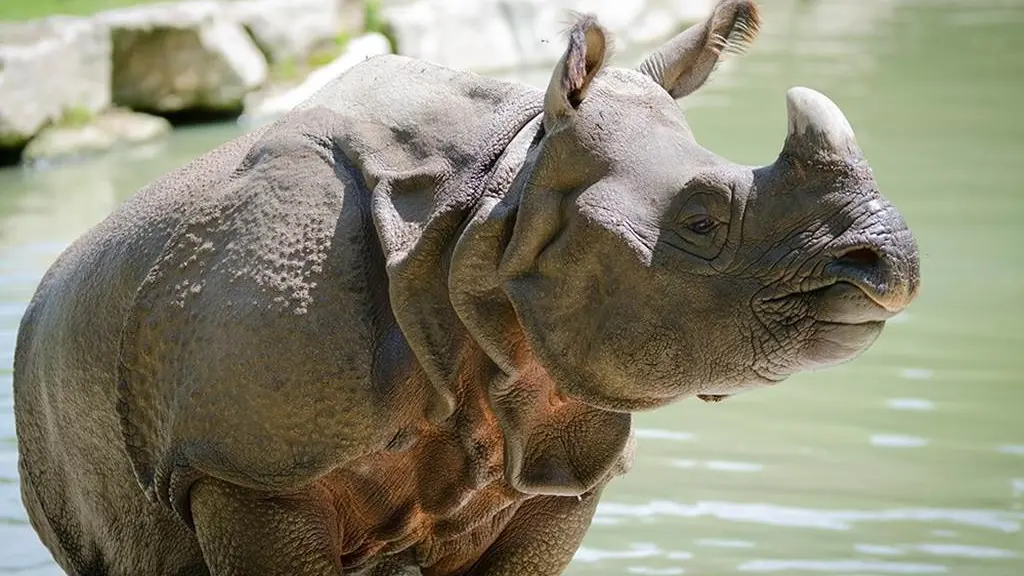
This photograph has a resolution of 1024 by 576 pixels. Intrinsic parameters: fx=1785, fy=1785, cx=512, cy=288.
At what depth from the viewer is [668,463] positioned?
628 centimetres

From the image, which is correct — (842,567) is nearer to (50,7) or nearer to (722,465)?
(722,465)

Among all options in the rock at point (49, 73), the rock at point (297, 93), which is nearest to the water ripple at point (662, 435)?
the rock at point (49, 73)

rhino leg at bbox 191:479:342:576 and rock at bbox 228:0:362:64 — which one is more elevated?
rhino leg at bbox 191:479:342:576

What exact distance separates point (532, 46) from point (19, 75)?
5.62 m

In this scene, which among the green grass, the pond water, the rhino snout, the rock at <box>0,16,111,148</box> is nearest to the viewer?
the rhino snout

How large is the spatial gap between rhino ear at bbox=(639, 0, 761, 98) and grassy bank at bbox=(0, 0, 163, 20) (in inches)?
398

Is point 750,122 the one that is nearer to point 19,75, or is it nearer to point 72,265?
point 19,75

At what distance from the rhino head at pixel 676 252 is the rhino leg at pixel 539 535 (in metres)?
0.63

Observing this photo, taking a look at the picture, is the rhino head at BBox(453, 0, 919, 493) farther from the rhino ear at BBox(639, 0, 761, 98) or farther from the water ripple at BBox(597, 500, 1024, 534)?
the water ripple at BBox(597, 500, 1024, 534)

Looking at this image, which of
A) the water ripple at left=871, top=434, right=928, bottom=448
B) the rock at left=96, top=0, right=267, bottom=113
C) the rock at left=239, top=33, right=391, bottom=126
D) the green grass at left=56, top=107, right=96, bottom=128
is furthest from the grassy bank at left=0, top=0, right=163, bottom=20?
the water ripple at left=871, top=434, right=928, bottom=448

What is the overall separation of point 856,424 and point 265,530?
12.4ft

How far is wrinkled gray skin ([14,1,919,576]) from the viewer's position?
3.00 m

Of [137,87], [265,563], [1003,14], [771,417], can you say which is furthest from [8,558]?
[1003,14]

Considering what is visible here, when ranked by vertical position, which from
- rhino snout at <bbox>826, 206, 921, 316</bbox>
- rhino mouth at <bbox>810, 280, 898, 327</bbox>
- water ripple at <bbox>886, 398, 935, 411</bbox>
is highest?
rhino snout at <bbox>826, 206, 921, 316</bbox>
